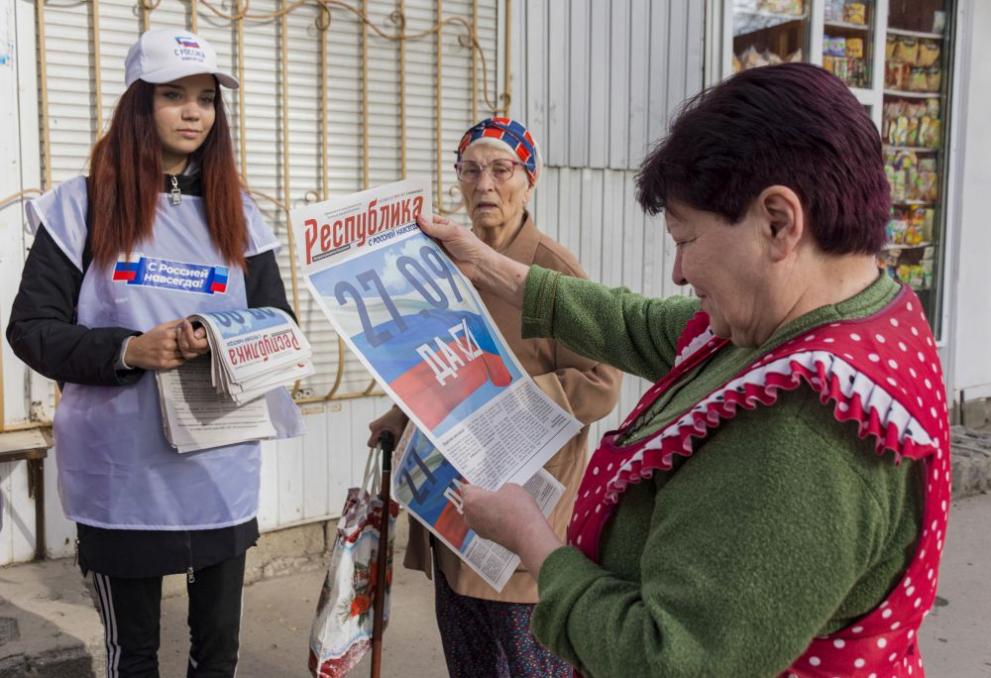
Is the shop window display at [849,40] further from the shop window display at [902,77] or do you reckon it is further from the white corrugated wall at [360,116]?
the white corrugated wall at [360,116]

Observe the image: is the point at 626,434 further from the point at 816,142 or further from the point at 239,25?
the point at 239,25

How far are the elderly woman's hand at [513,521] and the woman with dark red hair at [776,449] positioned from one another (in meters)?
0.01

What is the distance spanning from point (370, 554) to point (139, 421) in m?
0.63

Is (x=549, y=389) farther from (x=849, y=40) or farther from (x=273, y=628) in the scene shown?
(x=849, y=40)

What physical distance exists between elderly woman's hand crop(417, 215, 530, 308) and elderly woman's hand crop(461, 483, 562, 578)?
648 millimetres

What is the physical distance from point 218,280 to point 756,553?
5.59ft

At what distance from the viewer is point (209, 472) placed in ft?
7.70

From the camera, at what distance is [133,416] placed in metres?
2.26

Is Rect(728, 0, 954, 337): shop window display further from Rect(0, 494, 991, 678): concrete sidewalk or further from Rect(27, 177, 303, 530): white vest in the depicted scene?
Rect(27, 177, 303, 530): white vest

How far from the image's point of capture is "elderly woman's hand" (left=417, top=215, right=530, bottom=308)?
199 cm

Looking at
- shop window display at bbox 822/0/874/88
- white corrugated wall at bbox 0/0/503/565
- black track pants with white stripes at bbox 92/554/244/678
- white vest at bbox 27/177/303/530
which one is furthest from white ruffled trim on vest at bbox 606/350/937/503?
shop window display at bbox 822/0/874/88

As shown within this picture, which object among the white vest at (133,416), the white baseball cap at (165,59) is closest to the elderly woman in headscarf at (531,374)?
the white vest at (133,416)

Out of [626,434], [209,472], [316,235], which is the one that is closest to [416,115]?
[209,472]

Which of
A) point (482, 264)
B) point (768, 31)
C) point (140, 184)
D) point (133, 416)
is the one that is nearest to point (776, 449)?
point (482, 264)
